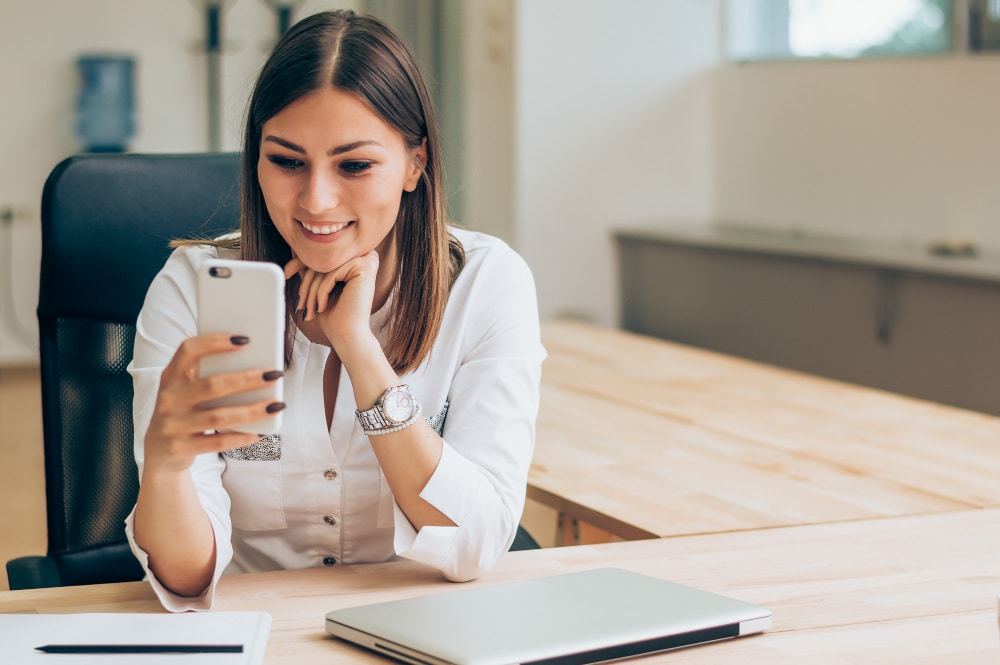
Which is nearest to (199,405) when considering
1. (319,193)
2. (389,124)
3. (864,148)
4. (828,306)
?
(319,193)

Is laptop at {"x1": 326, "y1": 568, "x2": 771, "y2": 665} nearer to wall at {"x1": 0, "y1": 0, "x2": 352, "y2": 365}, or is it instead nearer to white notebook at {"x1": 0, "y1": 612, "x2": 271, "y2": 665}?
white notebook at {"x1": 0, "y1": 612, "x2": 271, "y2": 665}

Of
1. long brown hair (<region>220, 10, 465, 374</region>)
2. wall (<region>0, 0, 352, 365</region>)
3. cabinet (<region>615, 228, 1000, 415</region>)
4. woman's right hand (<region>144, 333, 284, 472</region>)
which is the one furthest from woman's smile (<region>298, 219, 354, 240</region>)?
wall (<region>0, 0, 352, 365</region>)

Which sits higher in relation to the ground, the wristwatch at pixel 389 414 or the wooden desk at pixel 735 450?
the wristwatch at pixel 389 414

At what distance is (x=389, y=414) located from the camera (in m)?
1.22

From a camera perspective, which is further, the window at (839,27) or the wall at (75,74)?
the wall at (75,74)

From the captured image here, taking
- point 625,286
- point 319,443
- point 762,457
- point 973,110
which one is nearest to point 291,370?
point 319,443

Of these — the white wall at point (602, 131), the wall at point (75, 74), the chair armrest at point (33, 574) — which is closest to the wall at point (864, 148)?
the white wall at point (602, 131)

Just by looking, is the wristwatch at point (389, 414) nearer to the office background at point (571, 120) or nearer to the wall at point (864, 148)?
the wall at point (864, 148)

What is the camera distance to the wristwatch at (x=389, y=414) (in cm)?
122

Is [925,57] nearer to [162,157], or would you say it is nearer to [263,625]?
[162,157]

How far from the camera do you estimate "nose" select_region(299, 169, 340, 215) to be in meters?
1.21

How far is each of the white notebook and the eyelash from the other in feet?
1.48

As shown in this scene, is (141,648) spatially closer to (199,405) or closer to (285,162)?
(199,405)

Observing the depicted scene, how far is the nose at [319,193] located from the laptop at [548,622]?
15.5 inches
